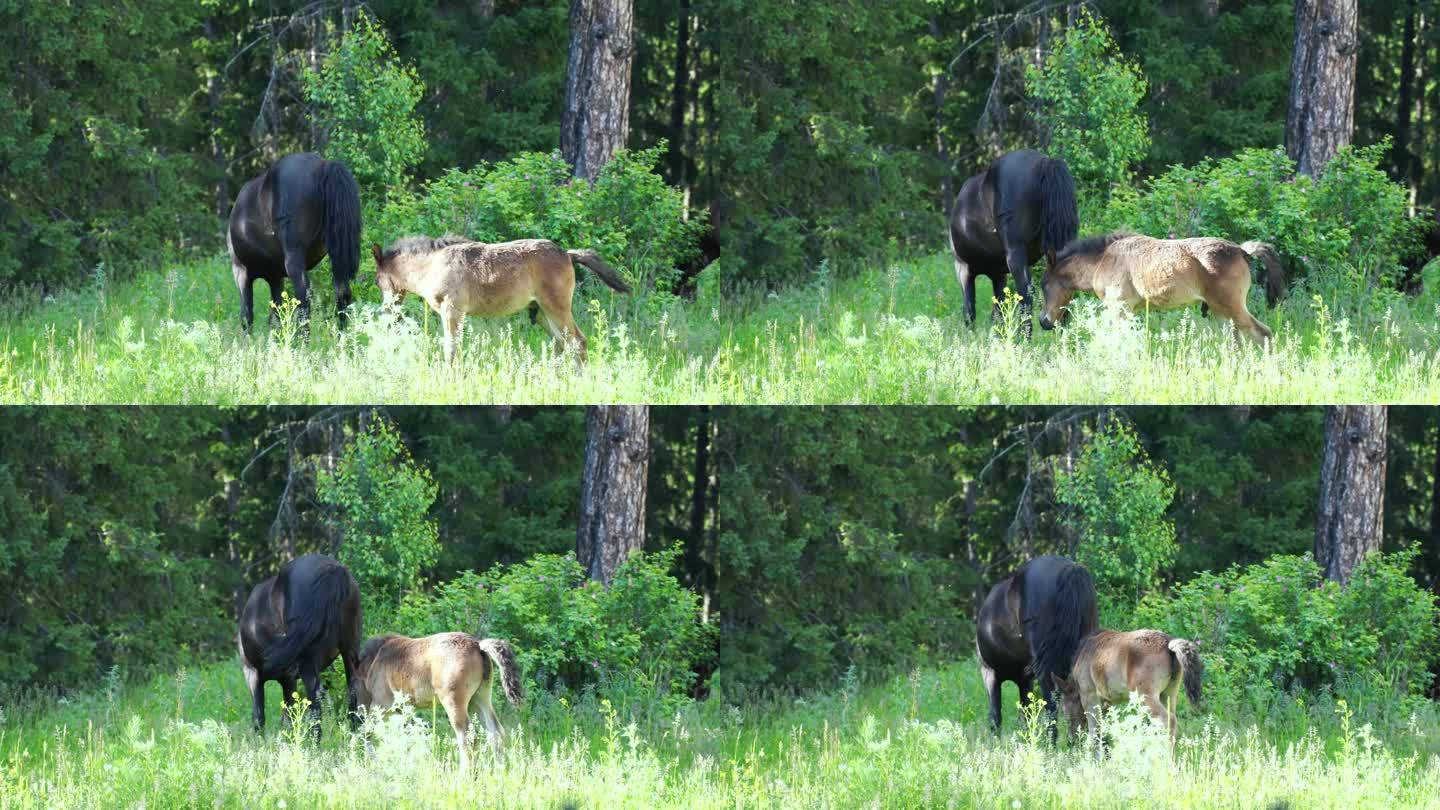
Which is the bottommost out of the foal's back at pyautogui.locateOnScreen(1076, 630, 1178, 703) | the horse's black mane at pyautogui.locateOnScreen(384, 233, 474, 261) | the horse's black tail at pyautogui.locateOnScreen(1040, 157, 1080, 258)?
the foal's back at pyautogui.locateOnScreen(1076, 630, 1178, 703)

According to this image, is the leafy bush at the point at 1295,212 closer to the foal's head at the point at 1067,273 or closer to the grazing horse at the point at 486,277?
the foal's head at the point at 1067,273

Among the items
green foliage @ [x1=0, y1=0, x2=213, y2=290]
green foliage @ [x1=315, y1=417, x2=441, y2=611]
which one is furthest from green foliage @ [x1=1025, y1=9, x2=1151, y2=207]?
green foliage @ [x1=0, y1=0, x2=213, y2=290]

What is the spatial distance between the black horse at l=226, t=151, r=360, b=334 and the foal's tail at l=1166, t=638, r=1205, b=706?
661cm

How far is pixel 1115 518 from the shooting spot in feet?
44.0

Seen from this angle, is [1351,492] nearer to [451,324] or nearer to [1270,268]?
[1270,268]

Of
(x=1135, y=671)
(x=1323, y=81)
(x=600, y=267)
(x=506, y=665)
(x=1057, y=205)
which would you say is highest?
(x=1323, y=81)

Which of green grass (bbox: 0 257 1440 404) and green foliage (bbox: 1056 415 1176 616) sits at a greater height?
green grass (bbox: 0 257 1440 404)

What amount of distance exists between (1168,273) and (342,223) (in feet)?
20.7

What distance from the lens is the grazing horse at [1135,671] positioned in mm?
10523

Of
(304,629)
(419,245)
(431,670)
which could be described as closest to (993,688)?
(431,670)

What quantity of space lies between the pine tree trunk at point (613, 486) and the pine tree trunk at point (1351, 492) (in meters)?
6.43

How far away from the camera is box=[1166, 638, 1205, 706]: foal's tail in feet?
34.1

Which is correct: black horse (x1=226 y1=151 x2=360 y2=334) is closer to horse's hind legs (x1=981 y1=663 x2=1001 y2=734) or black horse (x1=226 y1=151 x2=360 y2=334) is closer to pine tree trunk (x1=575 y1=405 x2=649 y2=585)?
pine tree trunk (x1=575 y1=405 x2=649 y2=585)

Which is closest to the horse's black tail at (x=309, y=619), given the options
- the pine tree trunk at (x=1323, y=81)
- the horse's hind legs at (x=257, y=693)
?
the horse's hind legs at (x=257, y=693)
